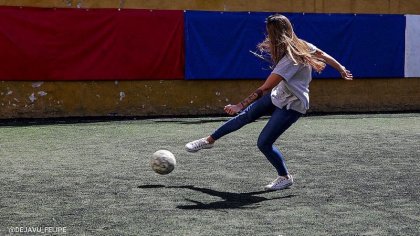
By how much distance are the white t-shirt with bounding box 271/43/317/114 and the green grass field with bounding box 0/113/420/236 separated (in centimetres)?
96

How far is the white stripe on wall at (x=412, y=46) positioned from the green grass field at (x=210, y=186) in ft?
22.8

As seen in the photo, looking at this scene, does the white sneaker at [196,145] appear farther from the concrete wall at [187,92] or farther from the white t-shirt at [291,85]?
the concrete wall at [187,92]

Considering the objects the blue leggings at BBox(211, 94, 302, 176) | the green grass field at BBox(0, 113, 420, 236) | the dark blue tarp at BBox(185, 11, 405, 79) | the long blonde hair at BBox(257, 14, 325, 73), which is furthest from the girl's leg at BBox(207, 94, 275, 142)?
the dark blue tarp at BBox(185, 11, 405, 79)

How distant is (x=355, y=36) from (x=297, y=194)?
13.1 metres

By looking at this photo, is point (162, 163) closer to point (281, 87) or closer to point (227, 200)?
point (227, 200)

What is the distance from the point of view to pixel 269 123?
25.1ft

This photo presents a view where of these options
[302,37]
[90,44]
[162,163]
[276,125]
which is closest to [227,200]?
[276,125]

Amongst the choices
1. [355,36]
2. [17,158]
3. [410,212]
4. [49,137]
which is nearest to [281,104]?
[410,212]

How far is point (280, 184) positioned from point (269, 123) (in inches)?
27.2

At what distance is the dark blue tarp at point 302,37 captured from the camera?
18.5 m

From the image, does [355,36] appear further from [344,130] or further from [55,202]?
[55,202]

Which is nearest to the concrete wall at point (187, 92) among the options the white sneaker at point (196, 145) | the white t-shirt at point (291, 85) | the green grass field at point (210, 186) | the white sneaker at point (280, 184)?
the green grass field at point (210, 186)

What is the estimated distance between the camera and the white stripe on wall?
20.3 m

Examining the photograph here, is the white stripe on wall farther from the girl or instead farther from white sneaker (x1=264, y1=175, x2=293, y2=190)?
white sneaker (x1=264, y1=175, x2=293, y2=190)
